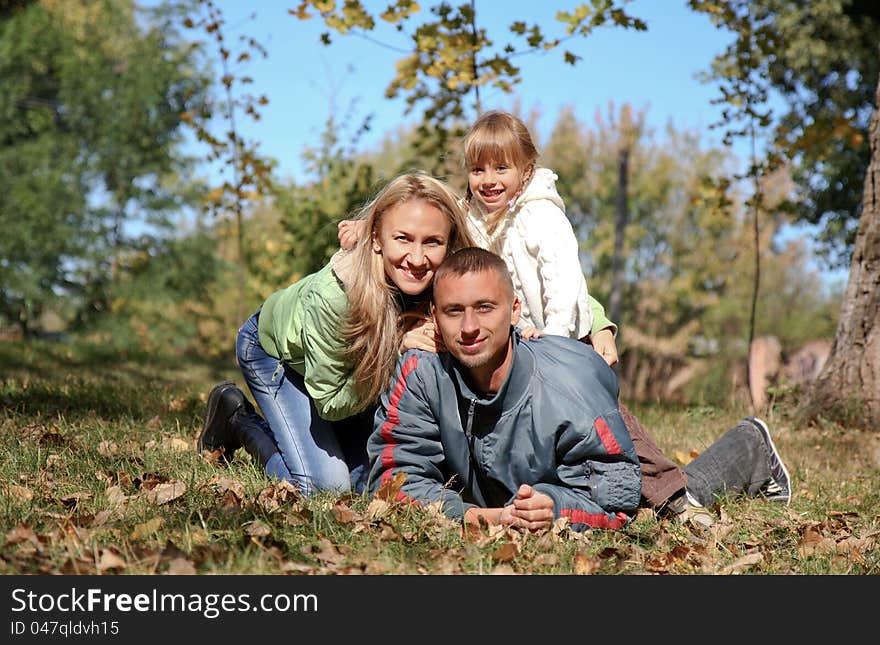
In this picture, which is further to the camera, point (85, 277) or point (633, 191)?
point (633, 191)

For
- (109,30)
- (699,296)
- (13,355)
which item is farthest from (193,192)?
(699,296)

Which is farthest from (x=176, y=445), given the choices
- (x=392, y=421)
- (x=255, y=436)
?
(x=392, y=421)

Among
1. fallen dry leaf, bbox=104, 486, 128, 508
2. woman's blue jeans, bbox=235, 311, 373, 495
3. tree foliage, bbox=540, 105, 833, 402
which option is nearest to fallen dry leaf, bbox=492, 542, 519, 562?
woman's blue jeans, bbox=235, 311, 373, 495

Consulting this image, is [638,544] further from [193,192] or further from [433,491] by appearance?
[193,192]

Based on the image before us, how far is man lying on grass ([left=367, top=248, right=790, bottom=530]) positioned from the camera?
11.2 feet

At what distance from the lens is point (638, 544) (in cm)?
350

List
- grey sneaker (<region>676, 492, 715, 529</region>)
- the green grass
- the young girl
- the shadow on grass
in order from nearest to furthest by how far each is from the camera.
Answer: the green grass, the young girl, grey sneaker (<region>676, 492, 715, 529</region>), the shadow on grass

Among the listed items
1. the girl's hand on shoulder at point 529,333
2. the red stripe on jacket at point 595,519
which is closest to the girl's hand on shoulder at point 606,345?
the girl's hand on shoulder at point 529,333

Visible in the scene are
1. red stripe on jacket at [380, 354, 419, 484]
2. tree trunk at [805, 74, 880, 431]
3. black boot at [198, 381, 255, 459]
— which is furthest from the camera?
tree trunk at [805, 74, 880, 431]

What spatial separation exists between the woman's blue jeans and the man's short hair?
1.09 metres

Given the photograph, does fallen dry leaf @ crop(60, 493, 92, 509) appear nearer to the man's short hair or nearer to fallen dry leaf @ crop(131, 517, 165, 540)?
fallen dry leaf @ crop(131, 517, 165, 540)

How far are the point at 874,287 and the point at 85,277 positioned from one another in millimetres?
19334

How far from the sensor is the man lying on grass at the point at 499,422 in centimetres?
342

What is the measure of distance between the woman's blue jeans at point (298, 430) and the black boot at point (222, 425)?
0.11 m
